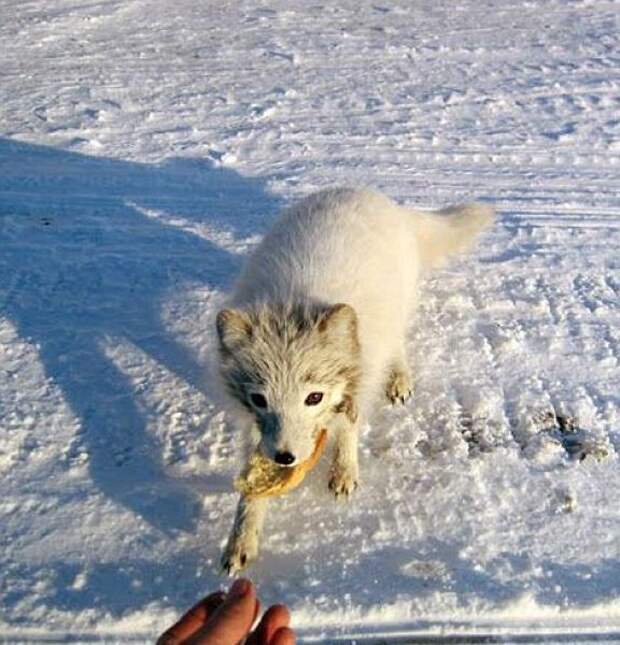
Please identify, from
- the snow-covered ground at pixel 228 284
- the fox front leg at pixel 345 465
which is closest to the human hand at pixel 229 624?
the snow-covered ground at pixel 228 284

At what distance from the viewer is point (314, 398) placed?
2.73 meters

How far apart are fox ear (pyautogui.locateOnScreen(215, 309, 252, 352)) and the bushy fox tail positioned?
1488 mm

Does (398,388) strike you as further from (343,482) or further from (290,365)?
(290,365)

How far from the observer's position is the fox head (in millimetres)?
2678

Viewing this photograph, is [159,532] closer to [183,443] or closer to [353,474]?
[183,443]

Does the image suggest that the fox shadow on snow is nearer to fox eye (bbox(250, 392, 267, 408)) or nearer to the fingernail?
fox eye (bbox(250, 392, 267, 408))

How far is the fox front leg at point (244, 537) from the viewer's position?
276cm

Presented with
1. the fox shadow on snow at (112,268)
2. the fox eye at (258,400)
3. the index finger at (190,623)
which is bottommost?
the fox shadow on snow at (112,268)

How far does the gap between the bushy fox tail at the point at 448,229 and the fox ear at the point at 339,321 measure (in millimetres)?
1366

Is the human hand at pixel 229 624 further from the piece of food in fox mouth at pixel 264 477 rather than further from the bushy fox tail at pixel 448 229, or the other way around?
the bushy fox tail at pixel 448 229

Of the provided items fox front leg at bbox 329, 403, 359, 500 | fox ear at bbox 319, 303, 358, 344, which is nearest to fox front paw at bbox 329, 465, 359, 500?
fox front leg at bbox 329, 403, 359, 500

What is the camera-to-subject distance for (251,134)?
5449mm

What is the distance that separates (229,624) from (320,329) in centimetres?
115

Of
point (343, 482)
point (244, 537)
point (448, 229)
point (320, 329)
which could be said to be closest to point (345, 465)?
point (343, 482)
